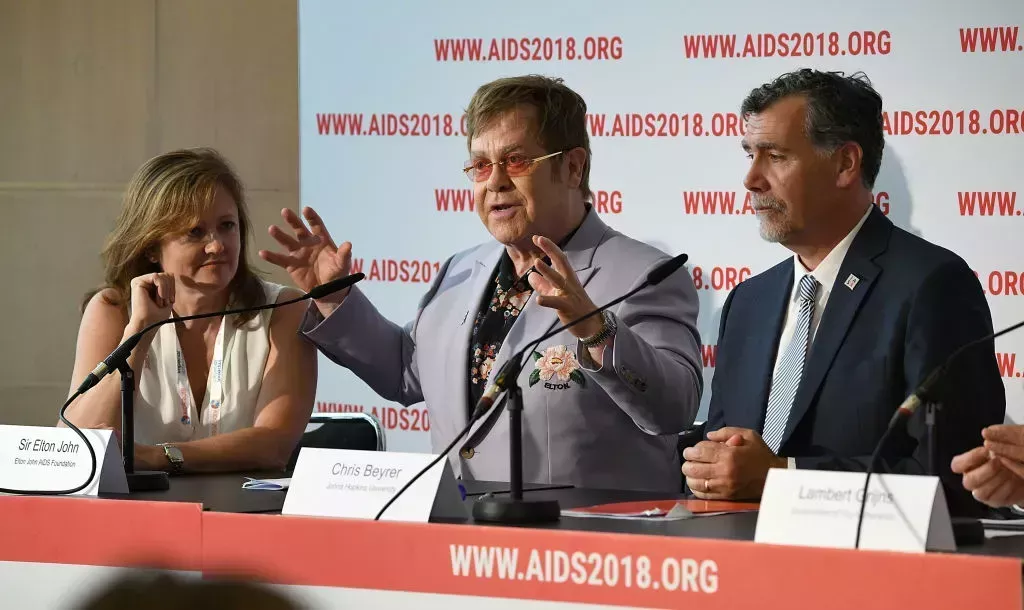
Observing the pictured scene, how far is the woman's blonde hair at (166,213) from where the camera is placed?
3033 millimetres

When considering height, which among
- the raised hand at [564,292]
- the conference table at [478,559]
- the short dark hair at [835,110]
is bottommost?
the conference table at [478,559]

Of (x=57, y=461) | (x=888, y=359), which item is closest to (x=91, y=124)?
(x=57, y=461)

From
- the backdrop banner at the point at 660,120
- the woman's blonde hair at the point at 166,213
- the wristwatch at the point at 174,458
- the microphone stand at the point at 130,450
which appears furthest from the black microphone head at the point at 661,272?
the backdrop banner at the point at 660,120

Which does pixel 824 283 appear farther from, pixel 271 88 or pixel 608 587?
pixel 271 88

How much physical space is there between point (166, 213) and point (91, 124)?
2214 mm

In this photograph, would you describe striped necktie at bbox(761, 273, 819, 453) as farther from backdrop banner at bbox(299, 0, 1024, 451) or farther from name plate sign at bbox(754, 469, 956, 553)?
backdrop banner at bbox(299, 0, 1024, 451)

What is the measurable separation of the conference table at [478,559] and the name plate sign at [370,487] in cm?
4

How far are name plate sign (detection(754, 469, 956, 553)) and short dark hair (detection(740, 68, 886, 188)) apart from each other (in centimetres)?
138

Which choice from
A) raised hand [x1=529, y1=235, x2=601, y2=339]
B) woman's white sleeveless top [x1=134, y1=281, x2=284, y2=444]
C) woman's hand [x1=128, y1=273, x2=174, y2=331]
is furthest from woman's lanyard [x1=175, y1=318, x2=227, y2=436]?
raised hand [x1=529, y1=235, x2=601, y2=339]

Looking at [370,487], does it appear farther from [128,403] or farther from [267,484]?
[128,403]

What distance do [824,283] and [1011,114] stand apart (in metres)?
1.50

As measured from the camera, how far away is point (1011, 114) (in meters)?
3.84

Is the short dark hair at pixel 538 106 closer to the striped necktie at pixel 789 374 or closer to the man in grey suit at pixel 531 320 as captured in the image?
the man in grey suit at pixel 531 320

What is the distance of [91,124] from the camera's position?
16.4 feet
